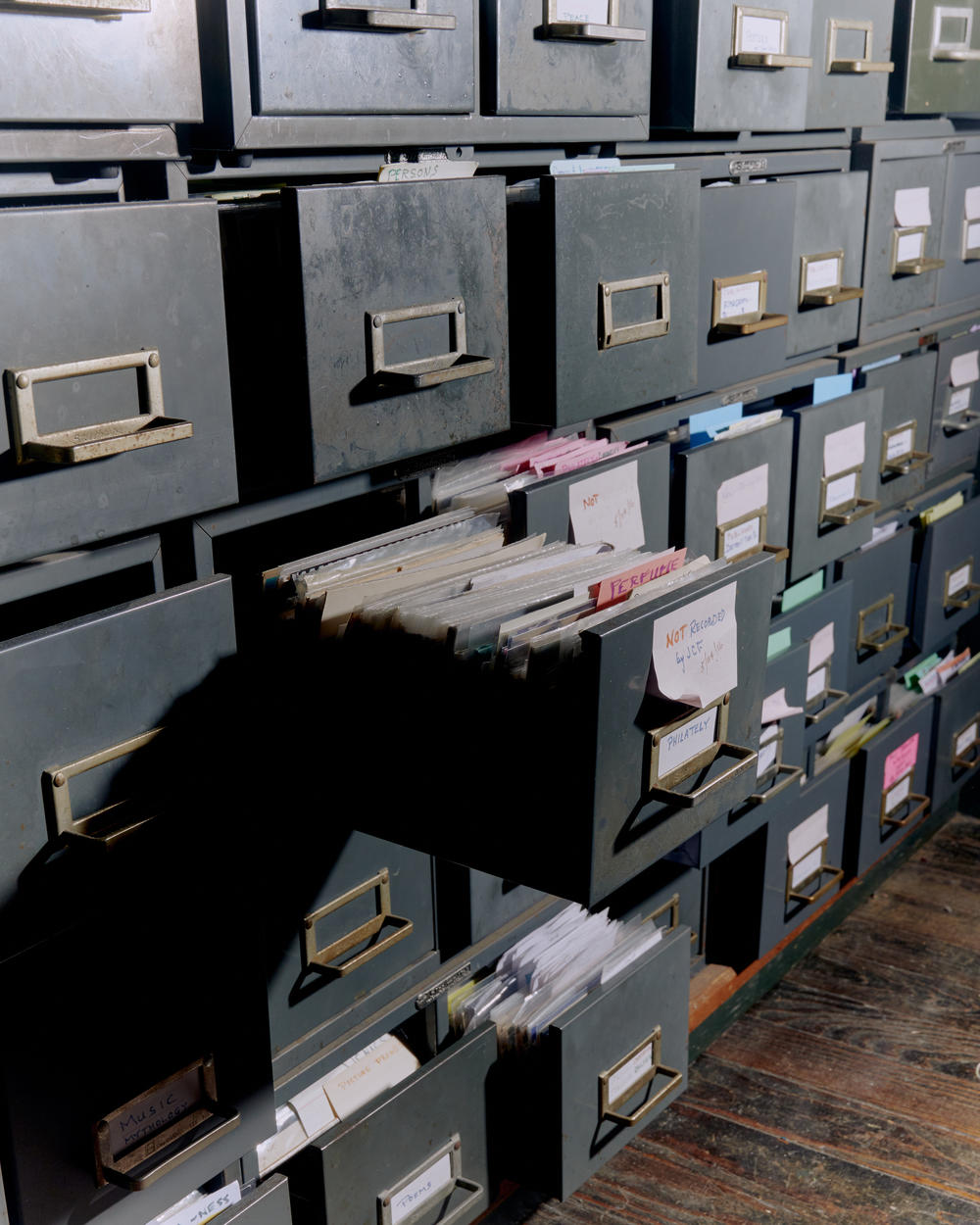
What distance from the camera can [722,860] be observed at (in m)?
2.12

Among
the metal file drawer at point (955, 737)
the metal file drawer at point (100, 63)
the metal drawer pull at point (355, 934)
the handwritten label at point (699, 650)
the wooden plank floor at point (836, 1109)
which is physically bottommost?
the wooden plank floor at point (836, 1109)

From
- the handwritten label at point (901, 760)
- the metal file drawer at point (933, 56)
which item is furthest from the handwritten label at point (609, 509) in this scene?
the handwritten label at point (901, 760)

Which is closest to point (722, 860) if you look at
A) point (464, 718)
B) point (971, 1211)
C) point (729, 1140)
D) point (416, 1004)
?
point (729, 1140)

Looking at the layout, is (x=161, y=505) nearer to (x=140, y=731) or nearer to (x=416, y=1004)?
(x=140, y=731)

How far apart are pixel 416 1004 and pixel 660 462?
669mm

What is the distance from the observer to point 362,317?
1.08 m

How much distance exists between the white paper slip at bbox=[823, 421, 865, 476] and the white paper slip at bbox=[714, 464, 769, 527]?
0.19 m

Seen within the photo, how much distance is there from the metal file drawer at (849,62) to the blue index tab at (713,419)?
1.35ft

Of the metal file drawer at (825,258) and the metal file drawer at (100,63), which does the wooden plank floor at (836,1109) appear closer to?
the metal file drawer at (825,258)

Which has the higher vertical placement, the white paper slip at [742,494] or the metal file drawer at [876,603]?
the white paper slip at [742,494]

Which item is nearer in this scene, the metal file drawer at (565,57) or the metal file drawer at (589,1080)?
the metal file drawer at (565,57)

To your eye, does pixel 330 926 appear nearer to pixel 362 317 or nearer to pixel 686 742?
pixel 686 742

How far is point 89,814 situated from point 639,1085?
0.94 meters

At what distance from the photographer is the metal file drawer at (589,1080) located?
1506 millimetres
